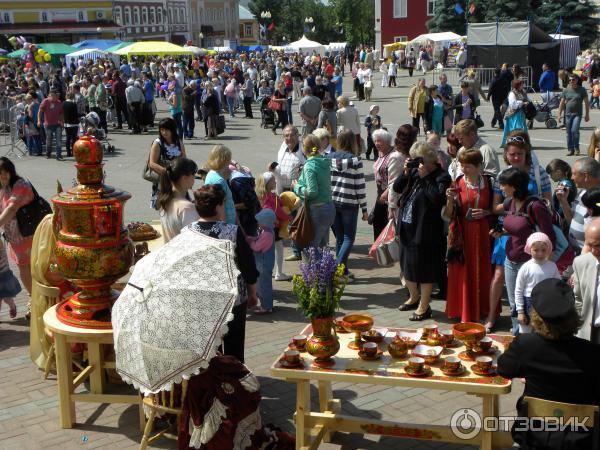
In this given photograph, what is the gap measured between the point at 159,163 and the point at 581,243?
522 cm

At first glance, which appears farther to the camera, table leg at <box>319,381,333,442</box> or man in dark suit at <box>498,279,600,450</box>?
table leg at <box>319,381,333,442</box>

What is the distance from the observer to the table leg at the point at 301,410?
5.08 metres

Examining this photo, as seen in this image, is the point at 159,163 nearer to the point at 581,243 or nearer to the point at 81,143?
the point at 81,143

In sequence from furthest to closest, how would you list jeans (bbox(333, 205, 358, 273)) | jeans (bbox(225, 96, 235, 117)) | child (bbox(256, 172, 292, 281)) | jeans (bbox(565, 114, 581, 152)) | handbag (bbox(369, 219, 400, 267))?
jeans (bbox(225, 96, 235, 117)), jeans (bbox(565, 114, 581, 152)), jeans (bbox(333, 205, 358, 273)), child (bbox(256, 172, 292, 281)), handbag (bbox(369, 219, 400, 267))

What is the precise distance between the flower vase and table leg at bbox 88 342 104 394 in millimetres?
1893

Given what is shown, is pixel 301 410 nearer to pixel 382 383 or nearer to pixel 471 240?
pixel 382 383

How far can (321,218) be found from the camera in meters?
8.43

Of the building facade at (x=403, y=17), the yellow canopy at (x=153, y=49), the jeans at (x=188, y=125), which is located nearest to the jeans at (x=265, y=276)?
the jeans at (x=188, y=125)

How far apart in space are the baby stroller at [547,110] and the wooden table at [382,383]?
694 inches

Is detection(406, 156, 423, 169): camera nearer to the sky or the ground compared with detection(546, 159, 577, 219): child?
nearer to the sky

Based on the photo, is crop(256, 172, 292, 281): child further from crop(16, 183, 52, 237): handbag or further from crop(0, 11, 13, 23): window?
crop(0, 11, 13, 23): window

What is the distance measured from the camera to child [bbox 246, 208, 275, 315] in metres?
7.93

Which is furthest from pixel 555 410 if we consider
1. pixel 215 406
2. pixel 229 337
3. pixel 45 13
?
pixel 45 13

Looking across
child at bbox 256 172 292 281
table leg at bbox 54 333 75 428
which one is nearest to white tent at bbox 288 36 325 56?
child at bbox 256 172 292 281
